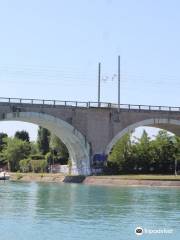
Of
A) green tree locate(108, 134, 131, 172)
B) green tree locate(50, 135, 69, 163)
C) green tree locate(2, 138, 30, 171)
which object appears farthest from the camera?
green tree locate(2, 138, 30, 171)

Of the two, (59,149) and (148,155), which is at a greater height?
(59,149)

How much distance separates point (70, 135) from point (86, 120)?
2645 mm

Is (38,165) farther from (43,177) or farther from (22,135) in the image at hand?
(22,135)

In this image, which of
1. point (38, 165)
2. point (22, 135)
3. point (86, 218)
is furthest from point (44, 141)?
point (86, 218)

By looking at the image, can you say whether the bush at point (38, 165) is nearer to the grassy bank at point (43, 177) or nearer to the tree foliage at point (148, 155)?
the grassy bank at point (43, 177)

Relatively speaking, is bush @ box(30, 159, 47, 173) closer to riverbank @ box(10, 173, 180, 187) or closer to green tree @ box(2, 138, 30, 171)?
green tree @ box(2, 138, 30, 171)

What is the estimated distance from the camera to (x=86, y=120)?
69.2 meters

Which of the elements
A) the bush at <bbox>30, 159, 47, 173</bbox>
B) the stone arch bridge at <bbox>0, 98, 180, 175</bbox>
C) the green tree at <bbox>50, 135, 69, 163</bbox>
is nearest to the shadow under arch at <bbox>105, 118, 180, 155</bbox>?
the stone arch bridge at <bbox>0, 98, 180, 175</bbox>

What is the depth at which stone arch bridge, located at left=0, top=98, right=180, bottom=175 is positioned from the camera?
6612 cm

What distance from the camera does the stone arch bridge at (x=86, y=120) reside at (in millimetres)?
66125

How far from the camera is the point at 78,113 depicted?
2712 inches

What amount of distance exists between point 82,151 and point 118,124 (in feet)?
16.6
